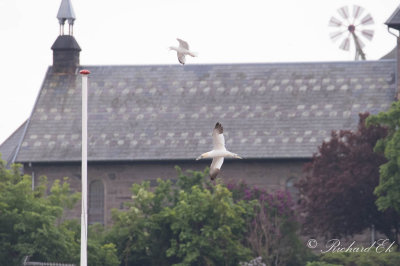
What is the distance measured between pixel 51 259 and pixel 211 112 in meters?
25.3

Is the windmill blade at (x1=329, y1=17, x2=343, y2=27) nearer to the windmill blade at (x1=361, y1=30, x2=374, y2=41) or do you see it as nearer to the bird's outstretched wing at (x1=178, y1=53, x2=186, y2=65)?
the windmill blade at (x1=361, y1=30, x2=374, y2=41)

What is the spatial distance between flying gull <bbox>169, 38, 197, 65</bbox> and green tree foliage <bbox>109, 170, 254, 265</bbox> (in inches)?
930

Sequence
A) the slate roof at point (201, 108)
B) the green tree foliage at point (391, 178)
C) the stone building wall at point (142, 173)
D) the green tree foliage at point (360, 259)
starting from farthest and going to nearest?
1. the slate roof at point (201, 108)
2. the stone building wall at point (142, 173)
3. the green tree foliage at point (391, 178)
4. the green tree foliage at point (360, 259)

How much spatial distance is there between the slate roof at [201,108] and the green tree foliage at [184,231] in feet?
43.4

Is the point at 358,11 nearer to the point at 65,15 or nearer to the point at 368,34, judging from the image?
the point at 368,34

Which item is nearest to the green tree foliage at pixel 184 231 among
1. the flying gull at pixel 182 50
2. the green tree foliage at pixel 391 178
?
the green tree foliage at pixel 391 178

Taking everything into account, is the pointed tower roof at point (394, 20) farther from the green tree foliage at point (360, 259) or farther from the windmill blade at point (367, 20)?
the green tree foliage at point (360, 259)

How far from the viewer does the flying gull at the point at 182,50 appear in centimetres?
3756

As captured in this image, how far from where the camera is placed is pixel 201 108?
8169cm

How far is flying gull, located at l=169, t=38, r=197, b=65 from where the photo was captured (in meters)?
37.6

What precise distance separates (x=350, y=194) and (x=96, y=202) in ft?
56.3

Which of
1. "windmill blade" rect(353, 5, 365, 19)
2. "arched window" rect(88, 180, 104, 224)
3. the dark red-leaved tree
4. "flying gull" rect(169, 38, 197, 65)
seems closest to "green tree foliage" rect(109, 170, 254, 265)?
the dark red-leaved tree

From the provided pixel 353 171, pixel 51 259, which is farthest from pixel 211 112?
pixel 51 259

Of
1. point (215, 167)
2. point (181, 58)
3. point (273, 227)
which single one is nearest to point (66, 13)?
point (273, 227)
